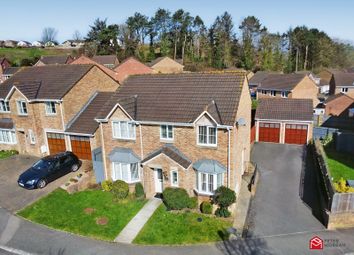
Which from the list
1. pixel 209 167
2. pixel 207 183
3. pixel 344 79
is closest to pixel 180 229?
pixel 207 183

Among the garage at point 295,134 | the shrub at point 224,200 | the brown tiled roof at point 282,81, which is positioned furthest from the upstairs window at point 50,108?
the brown tiled roof at point 282,81

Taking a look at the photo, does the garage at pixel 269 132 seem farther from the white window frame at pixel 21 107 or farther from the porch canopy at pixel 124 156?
the white window frame at pixel 21 107

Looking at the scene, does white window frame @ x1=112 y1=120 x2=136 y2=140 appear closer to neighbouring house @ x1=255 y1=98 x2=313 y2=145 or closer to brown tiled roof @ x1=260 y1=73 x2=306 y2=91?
neighbouring house @ x1=255 y1=98 x2=313 y2=145

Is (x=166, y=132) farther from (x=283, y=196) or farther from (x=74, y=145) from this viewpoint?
→ (x=74, y=145)

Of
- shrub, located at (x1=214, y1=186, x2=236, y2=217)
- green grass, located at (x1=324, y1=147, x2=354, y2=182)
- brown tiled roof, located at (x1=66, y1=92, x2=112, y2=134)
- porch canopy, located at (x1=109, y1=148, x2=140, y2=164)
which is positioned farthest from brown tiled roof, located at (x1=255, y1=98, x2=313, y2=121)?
porch canopy, located at (x1=109, y1=148, x2=140, y2=164)

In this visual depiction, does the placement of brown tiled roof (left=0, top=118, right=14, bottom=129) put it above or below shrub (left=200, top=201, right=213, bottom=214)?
above

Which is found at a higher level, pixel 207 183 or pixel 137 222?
pixel 207 183
